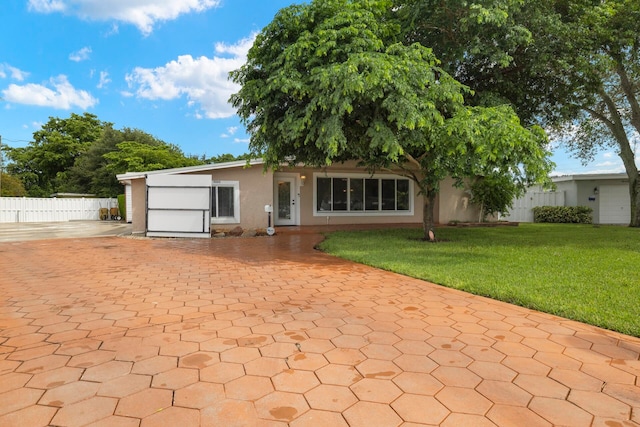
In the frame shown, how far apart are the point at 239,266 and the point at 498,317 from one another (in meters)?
4.23

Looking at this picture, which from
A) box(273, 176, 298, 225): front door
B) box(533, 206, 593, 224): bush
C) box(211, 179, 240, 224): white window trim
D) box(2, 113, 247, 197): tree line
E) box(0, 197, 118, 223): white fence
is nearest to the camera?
box(211, 179, 240, 224): white window trim

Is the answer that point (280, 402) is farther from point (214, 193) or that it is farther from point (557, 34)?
point (214, 193)

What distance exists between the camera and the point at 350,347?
2.79 m

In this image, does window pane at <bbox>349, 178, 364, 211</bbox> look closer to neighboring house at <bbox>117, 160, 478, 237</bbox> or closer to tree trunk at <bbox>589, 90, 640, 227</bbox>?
neighboring house at <bbox>117, 160, 478, 237</bbox>

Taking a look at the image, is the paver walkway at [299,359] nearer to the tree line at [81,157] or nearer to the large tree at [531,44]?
the large tree at [531,44]

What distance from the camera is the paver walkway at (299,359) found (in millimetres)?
1925

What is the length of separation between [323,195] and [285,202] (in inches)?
61.4

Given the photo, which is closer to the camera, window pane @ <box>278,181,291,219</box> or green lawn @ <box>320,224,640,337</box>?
green lawn @ <box>320,224,640,337</box>

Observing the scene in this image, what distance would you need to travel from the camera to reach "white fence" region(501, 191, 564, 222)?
59.4ft

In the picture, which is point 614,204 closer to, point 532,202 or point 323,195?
point 532,202

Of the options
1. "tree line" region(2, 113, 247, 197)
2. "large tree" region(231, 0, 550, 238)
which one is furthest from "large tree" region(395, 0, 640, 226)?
"tree line" region(2, 113, 247, 197)

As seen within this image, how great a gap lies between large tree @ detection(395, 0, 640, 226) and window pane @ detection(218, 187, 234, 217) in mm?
7262

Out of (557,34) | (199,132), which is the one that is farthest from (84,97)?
(557,34)

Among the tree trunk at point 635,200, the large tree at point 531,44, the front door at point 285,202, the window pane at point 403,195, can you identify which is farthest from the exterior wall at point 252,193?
the tree trunk at point 635,200
